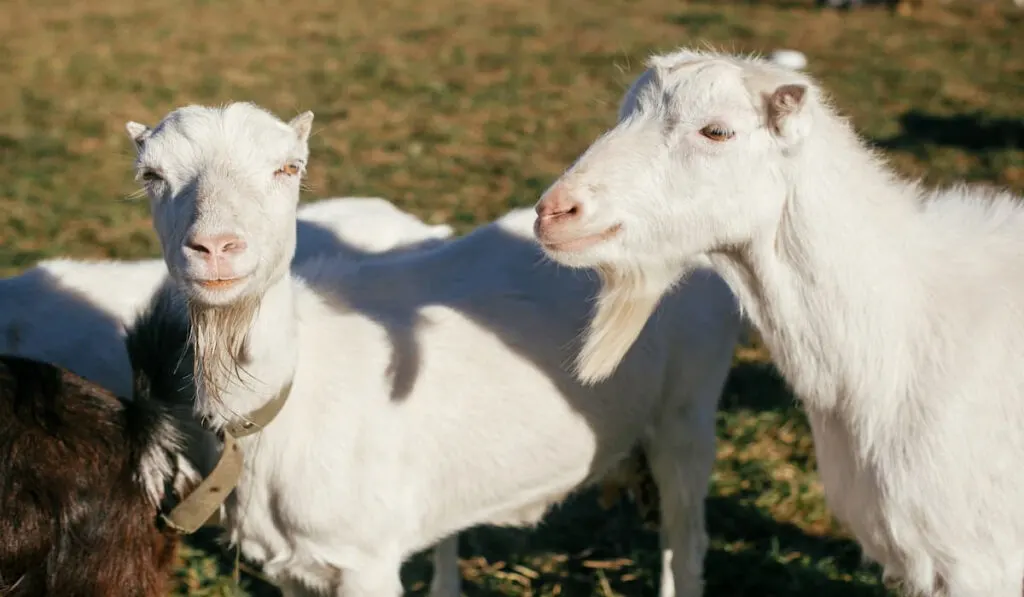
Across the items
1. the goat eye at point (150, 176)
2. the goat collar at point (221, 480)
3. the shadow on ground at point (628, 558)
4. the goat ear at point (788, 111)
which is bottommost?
the shadow on ground at point (628, 558)

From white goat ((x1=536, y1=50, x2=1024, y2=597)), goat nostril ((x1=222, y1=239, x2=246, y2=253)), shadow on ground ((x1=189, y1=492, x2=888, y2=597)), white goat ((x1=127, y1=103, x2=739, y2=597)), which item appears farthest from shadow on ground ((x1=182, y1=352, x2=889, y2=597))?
goat nostril ((x1=222, y1=239, x2=246, y2=253))

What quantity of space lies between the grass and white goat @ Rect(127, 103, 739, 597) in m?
0.68

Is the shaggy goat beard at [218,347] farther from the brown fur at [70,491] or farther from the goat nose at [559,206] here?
the goat nose at [559,206]

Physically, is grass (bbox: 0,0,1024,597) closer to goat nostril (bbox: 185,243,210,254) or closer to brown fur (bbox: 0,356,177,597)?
brown fur (bbox: 0,356,177,597)

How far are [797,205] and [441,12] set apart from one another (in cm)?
1342

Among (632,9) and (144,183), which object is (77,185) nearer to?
(144,183)

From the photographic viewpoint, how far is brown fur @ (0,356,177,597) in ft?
9.24

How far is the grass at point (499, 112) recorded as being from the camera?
468 centimetres

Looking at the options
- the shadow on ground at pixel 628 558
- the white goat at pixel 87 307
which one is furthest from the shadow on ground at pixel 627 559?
the white goat at pixel 87 307

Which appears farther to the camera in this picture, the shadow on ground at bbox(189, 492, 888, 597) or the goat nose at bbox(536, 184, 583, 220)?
the shadow on ground at bbox(189, 492, 888, 597)

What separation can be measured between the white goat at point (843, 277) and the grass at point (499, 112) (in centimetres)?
146

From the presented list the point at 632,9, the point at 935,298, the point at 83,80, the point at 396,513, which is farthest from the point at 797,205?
the point at 632,9

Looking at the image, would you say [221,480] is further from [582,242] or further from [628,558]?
[628,558]

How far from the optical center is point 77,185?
28.9 ft
